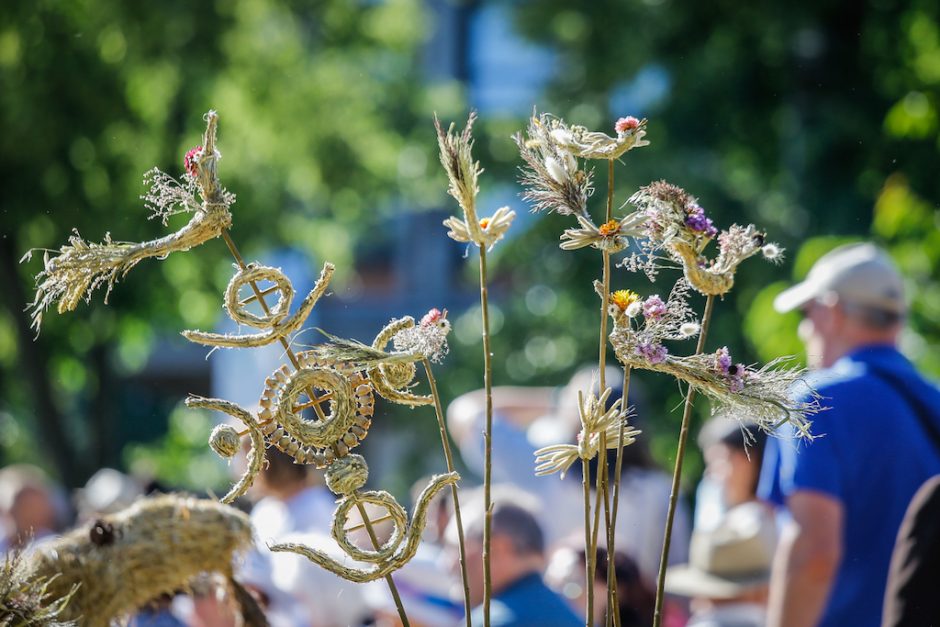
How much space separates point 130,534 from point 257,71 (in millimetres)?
7939

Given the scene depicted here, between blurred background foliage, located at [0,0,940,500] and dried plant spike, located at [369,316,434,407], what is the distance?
604cm

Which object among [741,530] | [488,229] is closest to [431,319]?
[488,229]

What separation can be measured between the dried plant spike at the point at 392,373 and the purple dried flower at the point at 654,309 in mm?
336

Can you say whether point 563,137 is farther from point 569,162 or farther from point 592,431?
point 592,431

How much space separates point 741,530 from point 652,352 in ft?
7.78

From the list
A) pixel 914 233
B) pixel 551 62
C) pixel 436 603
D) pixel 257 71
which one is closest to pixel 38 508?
pixel 436 603

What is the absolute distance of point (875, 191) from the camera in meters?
8.17

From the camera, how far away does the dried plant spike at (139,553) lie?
226cm

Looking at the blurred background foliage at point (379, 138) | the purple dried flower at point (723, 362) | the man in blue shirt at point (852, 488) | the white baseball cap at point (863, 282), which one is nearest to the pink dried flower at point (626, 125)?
the purple dried flower at point (723, 362)

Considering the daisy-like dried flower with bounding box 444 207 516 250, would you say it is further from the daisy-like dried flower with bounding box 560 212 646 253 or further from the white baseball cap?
the white baseball cap

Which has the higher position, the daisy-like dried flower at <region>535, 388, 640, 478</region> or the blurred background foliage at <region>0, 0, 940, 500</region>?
the daisy-like dried flower at <region>535, 388, 640, 478</region>

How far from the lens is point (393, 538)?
174 centimetres

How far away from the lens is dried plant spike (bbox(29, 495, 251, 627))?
7.41ft

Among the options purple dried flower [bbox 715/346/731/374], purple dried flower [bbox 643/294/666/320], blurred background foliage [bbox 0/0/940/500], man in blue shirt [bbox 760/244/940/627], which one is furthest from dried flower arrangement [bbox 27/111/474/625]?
blurred background foliage [bbox 0/0/940/500]
